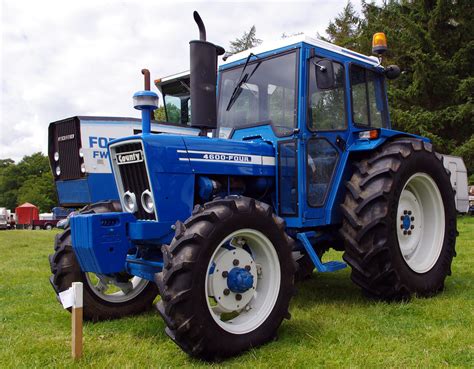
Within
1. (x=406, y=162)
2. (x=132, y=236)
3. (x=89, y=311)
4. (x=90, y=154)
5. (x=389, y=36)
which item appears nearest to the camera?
(x=132, y=236)

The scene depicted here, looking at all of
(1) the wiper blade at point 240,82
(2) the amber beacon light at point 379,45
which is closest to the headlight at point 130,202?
(1) the wiper blade at point 240,82

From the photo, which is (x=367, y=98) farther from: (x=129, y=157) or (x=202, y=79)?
(x=129, y=157)

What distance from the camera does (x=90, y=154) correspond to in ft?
25.2

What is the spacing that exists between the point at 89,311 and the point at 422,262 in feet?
11.9

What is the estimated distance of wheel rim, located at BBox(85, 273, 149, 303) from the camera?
472 centimetres

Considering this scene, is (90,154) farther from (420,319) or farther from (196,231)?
(420,319)

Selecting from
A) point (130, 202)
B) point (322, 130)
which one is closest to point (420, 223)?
point (322, 130)

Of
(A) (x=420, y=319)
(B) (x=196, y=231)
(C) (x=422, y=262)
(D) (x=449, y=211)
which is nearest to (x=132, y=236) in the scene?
(B) (x=196, y=231)

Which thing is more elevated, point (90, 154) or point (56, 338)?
point (90, 154)

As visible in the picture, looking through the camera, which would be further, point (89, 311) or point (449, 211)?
point (449, 211)

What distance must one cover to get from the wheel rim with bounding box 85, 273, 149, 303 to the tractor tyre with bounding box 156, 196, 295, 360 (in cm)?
119

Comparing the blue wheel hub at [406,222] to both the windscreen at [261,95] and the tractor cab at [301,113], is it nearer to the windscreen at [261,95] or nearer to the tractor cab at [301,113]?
the tractor cab at [301,113]

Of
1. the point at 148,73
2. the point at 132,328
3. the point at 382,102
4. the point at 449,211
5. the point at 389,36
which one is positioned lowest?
the point at 132,328

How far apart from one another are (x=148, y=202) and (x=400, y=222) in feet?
9.23
